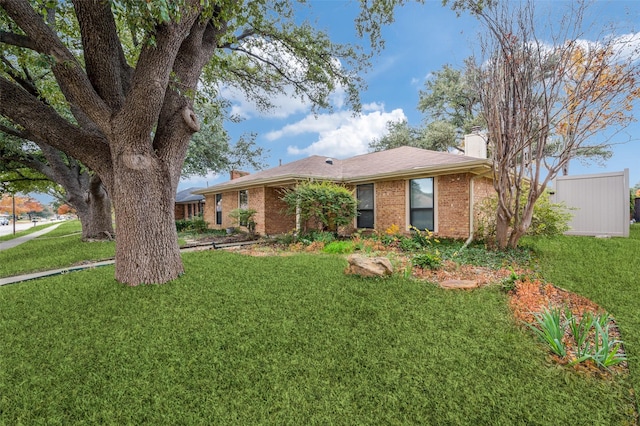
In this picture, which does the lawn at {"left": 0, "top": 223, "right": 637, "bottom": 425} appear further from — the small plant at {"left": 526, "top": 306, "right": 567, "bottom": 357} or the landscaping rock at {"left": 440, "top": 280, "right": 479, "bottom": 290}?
the landscaping rock at {"left": 440, "top": 280, "right": 479, "bottom": 290}

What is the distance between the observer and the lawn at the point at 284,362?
6.86 feet

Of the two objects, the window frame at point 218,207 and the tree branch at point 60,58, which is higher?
the tree branch at point 60,58

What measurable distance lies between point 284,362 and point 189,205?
21859 millimetres

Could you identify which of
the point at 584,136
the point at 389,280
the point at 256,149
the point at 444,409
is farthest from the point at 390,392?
the point at 256,149

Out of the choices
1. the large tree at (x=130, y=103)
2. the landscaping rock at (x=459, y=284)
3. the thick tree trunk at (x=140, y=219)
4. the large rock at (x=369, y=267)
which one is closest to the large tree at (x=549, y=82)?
the landscaping rock at (x=459, y=284)

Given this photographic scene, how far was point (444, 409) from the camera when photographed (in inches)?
82.7

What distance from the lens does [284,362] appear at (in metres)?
2.60

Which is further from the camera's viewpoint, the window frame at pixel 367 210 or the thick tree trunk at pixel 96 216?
the thick tree trunk at pixel 96 216

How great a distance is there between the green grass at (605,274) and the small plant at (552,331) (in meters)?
0.50

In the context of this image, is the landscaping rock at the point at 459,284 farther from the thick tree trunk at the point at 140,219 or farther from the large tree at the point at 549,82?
the thick tree trunk at the point at 140,219

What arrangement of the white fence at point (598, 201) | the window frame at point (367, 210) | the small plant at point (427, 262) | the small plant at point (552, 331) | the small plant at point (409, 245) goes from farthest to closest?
the window frame at point (367, 210) < the white fence at point (598, 201) < the small plant at point (409, 245) < the small plant at point (427, 262) < the small plant at point (552, 331)

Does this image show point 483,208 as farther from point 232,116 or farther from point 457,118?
point 457,118

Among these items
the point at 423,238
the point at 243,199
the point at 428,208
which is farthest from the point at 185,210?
the point at 423,238

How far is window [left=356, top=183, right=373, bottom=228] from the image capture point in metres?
10.3
